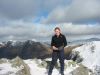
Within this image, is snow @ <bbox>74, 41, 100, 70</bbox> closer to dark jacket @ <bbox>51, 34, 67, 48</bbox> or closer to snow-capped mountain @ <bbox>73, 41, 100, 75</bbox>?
snow-capped mountain @ <bbox>73, 41, 100, 75</bbox>

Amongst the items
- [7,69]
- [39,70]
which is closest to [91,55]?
[39,70]

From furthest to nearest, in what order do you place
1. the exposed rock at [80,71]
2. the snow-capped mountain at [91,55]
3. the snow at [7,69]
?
the snow-capped mountain at [91,55] < the exposed rock at [80,71] < the snow at [7,69]

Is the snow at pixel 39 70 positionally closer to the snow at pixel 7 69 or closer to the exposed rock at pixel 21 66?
the exposed rock at pixel 21 66

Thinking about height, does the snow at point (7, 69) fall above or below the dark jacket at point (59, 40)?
below

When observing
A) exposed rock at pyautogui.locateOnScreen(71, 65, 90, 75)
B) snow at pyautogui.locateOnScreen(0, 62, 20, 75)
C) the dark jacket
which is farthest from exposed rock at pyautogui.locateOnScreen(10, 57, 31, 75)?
exposed rock at pyautogui.locateOnScreen(71, 65, 90, 75)

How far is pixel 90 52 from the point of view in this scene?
3534 cm

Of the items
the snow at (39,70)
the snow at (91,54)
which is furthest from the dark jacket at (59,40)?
the snow at (91,54)

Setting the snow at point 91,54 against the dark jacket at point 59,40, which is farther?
the snow at point 91,54

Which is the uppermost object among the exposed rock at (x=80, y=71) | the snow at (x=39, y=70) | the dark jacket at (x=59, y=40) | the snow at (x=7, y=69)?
the dark jacket at (x=59, y=40)

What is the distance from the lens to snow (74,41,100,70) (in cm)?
3331

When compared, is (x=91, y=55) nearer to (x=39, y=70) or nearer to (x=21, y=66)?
(x=39, y=70)

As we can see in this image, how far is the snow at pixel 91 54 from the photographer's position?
109 ft

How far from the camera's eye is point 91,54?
35.1 m

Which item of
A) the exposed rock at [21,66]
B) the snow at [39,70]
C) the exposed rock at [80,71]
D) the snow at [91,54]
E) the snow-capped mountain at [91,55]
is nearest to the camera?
the exposed rock at [21,66]
